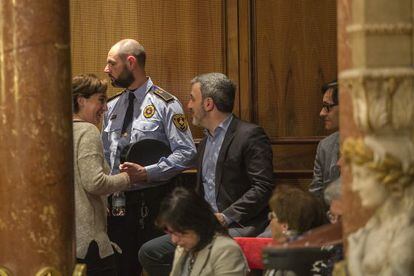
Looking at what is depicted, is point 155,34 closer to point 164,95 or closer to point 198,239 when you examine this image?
point 164,95

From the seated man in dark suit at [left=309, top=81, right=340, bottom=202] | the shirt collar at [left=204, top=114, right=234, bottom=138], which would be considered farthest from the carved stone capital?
the shirt collar at [left=204, top=114, right=234, bottom=138]

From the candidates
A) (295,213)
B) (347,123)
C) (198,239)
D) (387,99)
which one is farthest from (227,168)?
(387,99)

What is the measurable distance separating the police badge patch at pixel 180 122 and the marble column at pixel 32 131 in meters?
1.69

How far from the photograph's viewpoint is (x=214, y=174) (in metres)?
4.68

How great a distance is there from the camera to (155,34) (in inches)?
227

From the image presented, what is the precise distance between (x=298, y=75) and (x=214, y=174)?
1.18m

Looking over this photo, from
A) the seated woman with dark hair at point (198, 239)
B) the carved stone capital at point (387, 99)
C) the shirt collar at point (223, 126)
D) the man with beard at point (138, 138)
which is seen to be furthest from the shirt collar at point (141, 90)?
the carved stone capital at point (387, 99)

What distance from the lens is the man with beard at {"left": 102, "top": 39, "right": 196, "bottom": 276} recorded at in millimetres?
5027

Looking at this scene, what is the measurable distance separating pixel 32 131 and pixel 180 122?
1.79 meters

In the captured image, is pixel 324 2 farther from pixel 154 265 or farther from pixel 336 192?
pixel 336 192

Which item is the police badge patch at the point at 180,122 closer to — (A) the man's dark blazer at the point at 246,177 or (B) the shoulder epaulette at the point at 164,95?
(B) the shoulder epaulette at the point at 164,95

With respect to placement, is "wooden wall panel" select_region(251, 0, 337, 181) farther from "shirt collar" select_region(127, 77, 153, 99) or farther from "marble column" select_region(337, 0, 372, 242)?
"marble column" select_region(337, 0, 372, 242)

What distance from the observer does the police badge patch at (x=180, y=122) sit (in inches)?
200

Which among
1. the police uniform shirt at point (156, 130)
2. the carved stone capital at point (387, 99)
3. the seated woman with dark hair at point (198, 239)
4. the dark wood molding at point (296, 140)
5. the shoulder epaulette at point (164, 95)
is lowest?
the seated woman with dark hair at point (198, 239)
